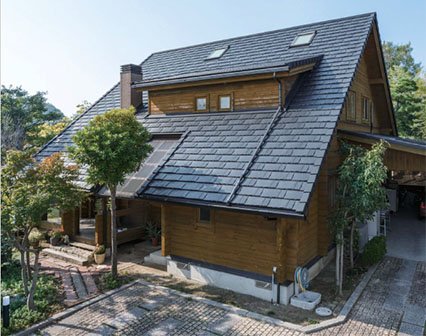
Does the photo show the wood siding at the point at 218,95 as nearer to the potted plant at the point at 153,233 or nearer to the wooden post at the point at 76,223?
the potted plant at the point at 153,233

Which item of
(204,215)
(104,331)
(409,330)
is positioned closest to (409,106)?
(204,215)

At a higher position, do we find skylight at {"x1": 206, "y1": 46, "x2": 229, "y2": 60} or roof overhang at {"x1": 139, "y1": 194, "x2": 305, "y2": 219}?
skylight at {"x1": 206, "y1": 46, "x2": 229, "y2": 60}

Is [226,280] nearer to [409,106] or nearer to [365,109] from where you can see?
[365,109]

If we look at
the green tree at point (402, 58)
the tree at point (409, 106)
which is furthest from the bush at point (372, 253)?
the green tree at point (402, 58)

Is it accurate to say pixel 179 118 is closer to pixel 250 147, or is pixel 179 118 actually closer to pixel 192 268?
pixel 250 147

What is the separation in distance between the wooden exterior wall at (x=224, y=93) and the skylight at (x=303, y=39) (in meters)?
3.26

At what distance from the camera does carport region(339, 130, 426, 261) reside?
11.6m

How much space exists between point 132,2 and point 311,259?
11.9 m

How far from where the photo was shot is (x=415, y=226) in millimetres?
17516

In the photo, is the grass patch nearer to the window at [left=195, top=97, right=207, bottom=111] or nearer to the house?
the house

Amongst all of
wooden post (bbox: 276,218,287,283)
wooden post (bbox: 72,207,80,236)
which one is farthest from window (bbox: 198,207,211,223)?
wooden post (bbox: 72,207,80,236)

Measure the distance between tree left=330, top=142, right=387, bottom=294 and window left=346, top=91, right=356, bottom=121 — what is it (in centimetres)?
395

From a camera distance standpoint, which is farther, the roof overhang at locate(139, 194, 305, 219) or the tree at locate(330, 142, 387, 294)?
the tree at locate(330, 142, 387, 294)

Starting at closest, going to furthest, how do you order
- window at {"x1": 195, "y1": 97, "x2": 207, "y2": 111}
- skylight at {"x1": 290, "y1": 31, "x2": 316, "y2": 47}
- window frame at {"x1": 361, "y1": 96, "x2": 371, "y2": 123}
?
1. window at {"x1": 195, "y1": 97, "x2": 207, "y2": 111}
2. skylight at {"x1": 290, "y1": 31, "x2": 316, "y2": 47}
3. window frame at {"x1": 361, "y1": 96, "x2": 371, "y2": 123}
